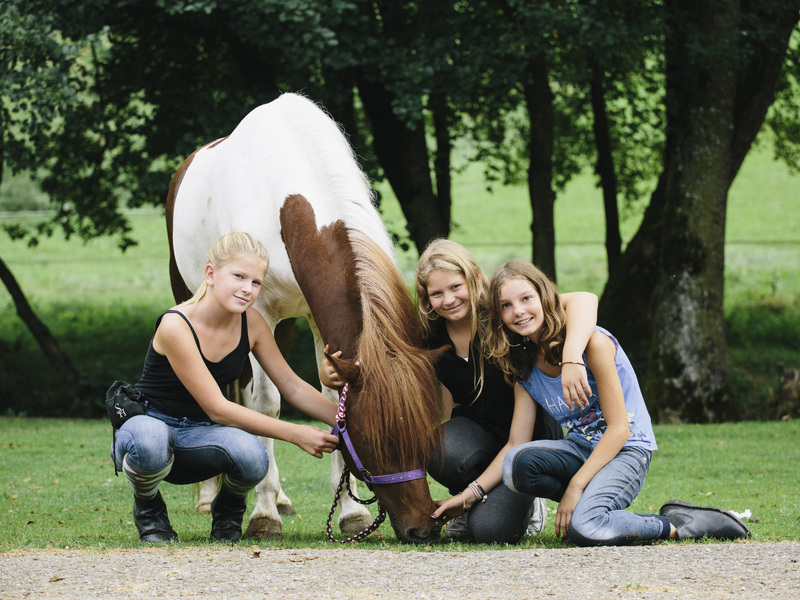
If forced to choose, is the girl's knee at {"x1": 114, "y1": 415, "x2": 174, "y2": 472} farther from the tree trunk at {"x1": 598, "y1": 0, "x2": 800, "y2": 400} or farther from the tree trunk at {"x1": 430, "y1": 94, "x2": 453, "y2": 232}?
the tree trunk at {"x1": 430, "y1": 94, "x2": 453, "y2": 232}

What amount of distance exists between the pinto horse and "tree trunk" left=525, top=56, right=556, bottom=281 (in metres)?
7.46

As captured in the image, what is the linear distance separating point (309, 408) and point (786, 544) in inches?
86.2

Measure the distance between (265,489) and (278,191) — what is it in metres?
1.61

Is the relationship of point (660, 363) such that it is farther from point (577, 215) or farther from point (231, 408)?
point (577, 215)

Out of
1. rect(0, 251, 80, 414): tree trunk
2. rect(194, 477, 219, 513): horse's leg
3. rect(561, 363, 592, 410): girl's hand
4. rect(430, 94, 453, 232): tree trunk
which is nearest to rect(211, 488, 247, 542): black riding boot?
rect(194, 477, 219, 513): horse's leg

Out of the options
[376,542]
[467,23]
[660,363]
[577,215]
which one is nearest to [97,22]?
[467,23]

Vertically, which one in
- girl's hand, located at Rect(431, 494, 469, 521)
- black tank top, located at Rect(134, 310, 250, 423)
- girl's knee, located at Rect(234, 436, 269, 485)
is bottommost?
girl's hand, located at Rect(431, 494, 469, 521)

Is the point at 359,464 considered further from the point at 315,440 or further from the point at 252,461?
the point at 252,461

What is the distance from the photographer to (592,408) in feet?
14.4

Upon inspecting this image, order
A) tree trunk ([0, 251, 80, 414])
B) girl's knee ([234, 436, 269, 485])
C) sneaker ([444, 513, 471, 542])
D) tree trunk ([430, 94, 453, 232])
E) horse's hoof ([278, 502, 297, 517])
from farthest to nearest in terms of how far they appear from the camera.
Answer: tree trunk ([430, 94, 453, 232])
tree trunk ([0, 251, 80, 414])
horse's hoof ([278, 502, 297, 517])
sneaker ([444, 513, 471, 542])
girl's knee ([234, 436, 269, 485])

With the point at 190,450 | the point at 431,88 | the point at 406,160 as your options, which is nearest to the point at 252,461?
the point at 190,450

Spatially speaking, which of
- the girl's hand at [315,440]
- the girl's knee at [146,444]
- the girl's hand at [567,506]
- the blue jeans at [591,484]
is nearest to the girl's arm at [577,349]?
the blue jeans at [591,484]

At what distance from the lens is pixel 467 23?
38.5 feet

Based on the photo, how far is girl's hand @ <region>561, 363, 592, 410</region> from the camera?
159 inches
